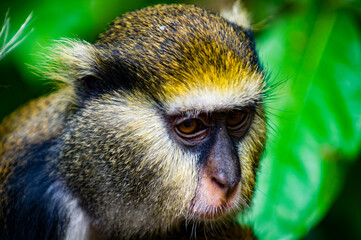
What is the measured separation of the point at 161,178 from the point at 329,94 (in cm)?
189

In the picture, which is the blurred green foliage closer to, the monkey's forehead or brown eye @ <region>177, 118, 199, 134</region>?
the monkey's forehead

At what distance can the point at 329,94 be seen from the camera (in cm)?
432

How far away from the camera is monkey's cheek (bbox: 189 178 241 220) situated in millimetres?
3178

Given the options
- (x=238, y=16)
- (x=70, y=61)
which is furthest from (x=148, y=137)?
(x=238, y=16)

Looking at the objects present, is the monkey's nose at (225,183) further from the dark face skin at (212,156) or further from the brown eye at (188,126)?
the brown eye at (188,126)

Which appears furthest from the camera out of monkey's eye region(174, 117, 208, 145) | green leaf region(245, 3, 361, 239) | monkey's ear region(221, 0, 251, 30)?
monkey's ear region(221, 0, 251, 30)

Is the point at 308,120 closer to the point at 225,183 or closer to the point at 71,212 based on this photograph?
the point at 225,183

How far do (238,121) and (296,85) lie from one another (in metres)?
1.12

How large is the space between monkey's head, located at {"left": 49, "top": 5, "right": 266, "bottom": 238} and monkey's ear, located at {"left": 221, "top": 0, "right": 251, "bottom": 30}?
2.03ft

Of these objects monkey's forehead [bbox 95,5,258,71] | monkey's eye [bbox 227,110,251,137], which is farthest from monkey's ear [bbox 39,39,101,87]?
monkey's eye [bbox 227,110,251,137]

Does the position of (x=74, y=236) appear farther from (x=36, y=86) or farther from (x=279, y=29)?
(x=279, y=29)

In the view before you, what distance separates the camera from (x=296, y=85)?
4.33 meters

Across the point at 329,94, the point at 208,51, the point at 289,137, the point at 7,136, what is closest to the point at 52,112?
the point at 7,136

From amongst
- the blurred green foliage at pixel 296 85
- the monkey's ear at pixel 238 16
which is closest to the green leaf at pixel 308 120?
the blurred green foliage at pixel 296 85
